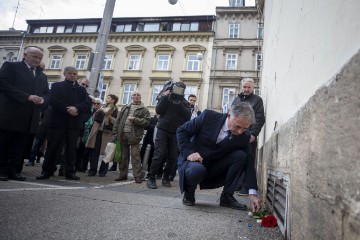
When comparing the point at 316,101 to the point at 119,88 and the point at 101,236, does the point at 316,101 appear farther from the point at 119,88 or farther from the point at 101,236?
the point at 119,88

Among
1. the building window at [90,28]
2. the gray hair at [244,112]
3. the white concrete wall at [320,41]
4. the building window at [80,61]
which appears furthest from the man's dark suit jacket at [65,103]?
the building window at [90,28]

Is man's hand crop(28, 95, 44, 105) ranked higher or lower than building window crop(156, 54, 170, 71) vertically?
lower

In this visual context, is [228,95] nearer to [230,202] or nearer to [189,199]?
[230,202]

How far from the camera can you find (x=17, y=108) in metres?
3.46

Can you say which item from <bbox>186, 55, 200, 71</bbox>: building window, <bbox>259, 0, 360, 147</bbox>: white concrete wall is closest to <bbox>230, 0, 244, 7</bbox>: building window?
<bbox>186, 55, 200, 71</bbox>: building window

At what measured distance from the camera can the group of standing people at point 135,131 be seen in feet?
8.86

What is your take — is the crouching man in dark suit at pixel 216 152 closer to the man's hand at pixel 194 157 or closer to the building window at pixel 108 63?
the man's hand at pixel 194 157

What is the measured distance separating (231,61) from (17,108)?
62.7 feet

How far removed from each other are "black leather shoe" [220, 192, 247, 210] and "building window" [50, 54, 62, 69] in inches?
1016

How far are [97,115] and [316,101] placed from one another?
4473 millimetres

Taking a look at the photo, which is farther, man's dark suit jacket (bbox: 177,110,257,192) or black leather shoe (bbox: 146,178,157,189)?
black leather shoe (bbox: 146,178,157,189)

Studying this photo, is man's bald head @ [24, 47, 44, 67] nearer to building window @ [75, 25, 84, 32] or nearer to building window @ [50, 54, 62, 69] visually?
building window @ [50, 54, 62, 69]

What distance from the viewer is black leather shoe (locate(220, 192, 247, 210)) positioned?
271cm

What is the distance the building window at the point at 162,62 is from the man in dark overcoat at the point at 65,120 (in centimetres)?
1847
